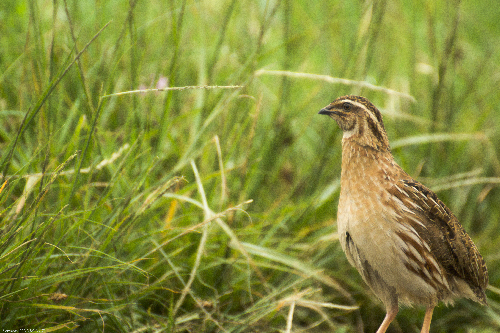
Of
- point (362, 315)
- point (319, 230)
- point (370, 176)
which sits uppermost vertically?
point (370, 176)

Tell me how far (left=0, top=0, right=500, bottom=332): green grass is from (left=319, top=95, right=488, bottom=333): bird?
360 millimetres

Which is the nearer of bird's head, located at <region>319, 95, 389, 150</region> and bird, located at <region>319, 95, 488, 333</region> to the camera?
bird, located at <region>319, 95, 488, 333</region>

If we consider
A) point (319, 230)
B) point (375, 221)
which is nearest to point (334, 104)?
point (375, 221)

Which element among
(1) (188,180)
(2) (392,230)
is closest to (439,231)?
(2) (392,230)

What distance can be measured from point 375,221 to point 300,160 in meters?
2.48

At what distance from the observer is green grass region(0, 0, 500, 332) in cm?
294

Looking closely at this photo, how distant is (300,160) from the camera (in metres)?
5.30

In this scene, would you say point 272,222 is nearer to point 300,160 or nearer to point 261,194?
point 261,194

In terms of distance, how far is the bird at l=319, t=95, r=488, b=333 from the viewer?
9.36 ft

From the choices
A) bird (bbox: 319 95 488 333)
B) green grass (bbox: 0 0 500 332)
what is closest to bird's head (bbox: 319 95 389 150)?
bird (bbox: 319 95 488 333)

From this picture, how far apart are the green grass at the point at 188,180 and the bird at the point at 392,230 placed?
1.18 feet

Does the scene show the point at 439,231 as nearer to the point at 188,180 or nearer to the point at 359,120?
the point at 359,120

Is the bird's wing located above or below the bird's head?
below

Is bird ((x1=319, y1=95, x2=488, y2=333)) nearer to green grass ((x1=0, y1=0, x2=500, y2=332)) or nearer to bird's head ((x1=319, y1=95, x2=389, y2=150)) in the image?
bird's head ((x1=319, y1=95, x2=389, y2=150))
